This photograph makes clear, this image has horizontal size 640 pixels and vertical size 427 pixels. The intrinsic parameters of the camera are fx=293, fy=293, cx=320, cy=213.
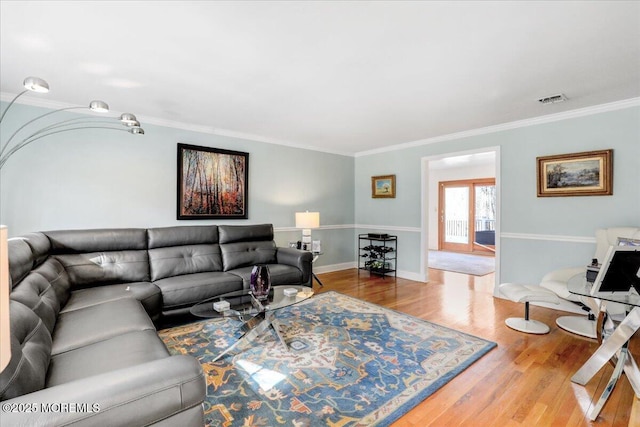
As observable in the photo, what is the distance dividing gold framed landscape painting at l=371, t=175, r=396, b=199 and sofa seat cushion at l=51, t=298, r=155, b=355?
14.0 ft

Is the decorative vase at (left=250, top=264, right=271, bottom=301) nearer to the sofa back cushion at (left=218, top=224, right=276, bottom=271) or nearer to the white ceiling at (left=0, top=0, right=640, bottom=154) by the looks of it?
the sofa back cushion at (left=218, top=224, right=276, bottom=271)

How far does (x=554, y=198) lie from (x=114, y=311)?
186 inches

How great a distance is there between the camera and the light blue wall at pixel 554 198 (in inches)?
125

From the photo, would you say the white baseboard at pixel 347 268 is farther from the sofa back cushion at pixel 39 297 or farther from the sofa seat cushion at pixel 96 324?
the sofa back cushion at pixel 39 297

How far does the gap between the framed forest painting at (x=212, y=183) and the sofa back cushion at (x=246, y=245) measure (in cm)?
42

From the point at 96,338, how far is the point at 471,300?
400 cm

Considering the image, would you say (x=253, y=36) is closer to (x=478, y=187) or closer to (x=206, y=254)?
(x=206, y=254)

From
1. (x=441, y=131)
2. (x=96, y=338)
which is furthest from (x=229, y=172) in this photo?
(x=441, y=131)

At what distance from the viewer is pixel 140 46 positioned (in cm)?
209

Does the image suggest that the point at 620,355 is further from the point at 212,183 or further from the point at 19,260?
the point at 212,183

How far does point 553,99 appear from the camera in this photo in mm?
3047

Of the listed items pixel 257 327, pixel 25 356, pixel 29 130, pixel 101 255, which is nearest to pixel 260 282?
pixel 257 327

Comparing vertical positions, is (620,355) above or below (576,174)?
below

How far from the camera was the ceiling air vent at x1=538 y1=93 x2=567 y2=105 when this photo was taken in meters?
2.98
